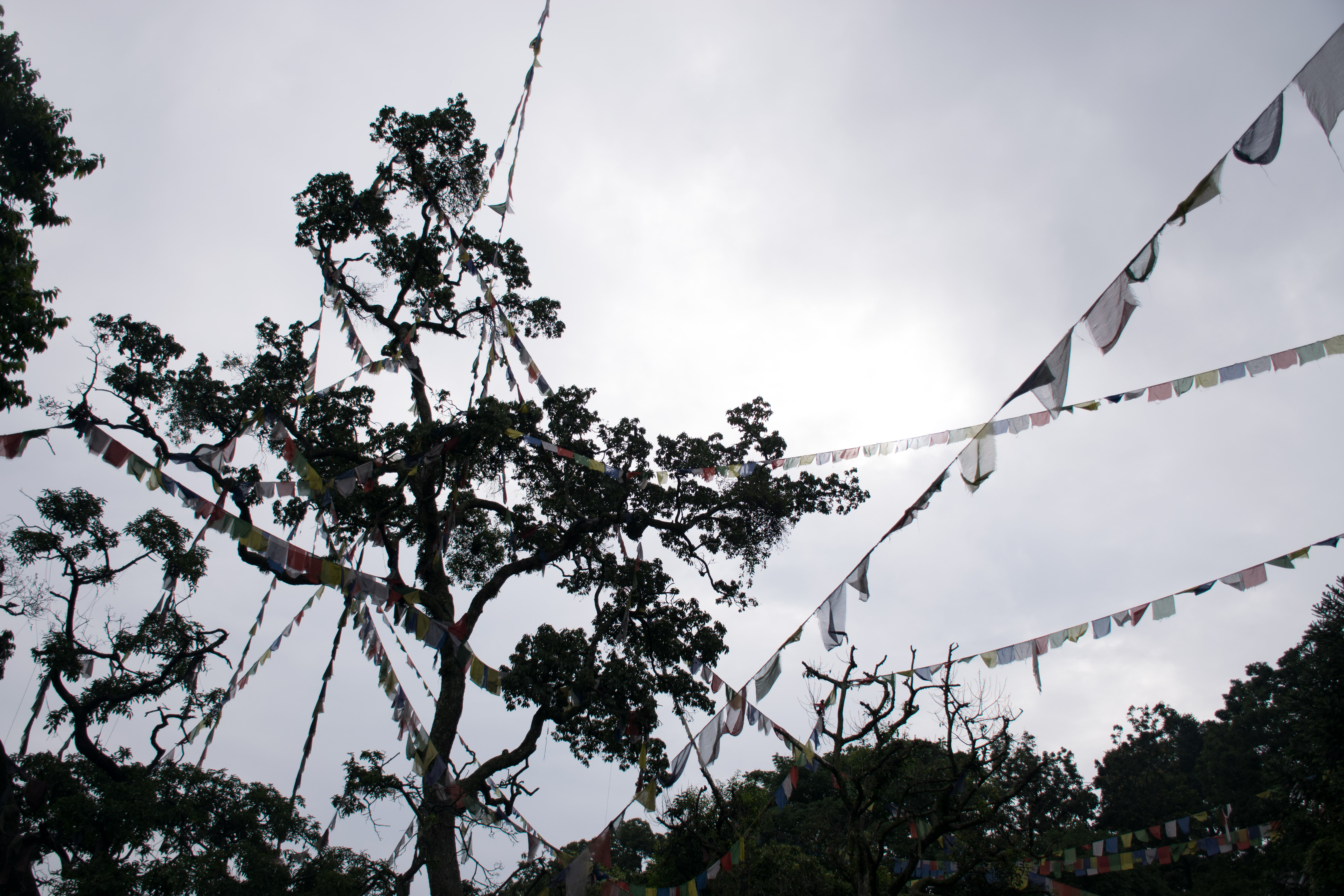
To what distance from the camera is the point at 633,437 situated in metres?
9.61

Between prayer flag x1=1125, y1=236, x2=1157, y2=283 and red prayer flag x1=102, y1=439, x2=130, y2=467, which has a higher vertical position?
red prayer flag x1=102, y1=439, x2=130, y2=467

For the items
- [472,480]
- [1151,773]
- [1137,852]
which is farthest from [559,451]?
[1151,773]

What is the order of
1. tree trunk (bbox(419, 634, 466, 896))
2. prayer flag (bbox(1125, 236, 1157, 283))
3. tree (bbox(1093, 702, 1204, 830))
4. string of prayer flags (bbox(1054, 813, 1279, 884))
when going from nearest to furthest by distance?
prayer flag (bbox(1125, 236, 1157, 283)) < tree trunk (bbox(419, 634, 466, 896)) < string of prayer flags (bbox(1054, 813, 1279, 884)) < tree (bbox(1093, 702, 1204, 830))

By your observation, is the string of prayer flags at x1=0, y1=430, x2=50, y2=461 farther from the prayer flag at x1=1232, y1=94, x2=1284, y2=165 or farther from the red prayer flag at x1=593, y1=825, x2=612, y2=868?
the prayer flag at x1=1232, y1=94, x2=1284, y2=165

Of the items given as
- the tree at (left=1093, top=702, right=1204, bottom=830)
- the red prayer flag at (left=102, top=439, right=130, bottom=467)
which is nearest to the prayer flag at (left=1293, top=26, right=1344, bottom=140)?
the red prayer flag at (left=102, top=439, right=130, bottom=467)

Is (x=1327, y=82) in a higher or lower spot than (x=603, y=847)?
higher

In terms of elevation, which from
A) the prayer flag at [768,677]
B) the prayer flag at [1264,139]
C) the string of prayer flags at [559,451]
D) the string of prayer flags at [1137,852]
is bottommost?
the string of prayer flags at [1137,852]

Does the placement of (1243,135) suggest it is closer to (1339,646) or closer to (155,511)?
(1339,646)

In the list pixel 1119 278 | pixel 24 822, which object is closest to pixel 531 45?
pixel 1119 278

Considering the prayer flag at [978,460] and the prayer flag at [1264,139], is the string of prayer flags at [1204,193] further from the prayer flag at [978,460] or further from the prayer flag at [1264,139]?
the prayer flag at [978,460]

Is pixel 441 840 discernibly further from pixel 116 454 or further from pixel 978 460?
pixel 978 460

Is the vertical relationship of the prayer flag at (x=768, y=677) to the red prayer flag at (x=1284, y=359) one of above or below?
below

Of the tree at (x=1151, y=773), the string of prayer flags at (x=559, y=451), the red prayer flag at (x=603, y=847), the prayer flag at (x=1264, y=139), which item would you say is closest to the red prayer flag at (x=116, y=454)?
the string of prayer flags at (x=559, y=451)

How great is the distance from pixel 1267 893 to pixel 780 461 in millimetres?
13066
